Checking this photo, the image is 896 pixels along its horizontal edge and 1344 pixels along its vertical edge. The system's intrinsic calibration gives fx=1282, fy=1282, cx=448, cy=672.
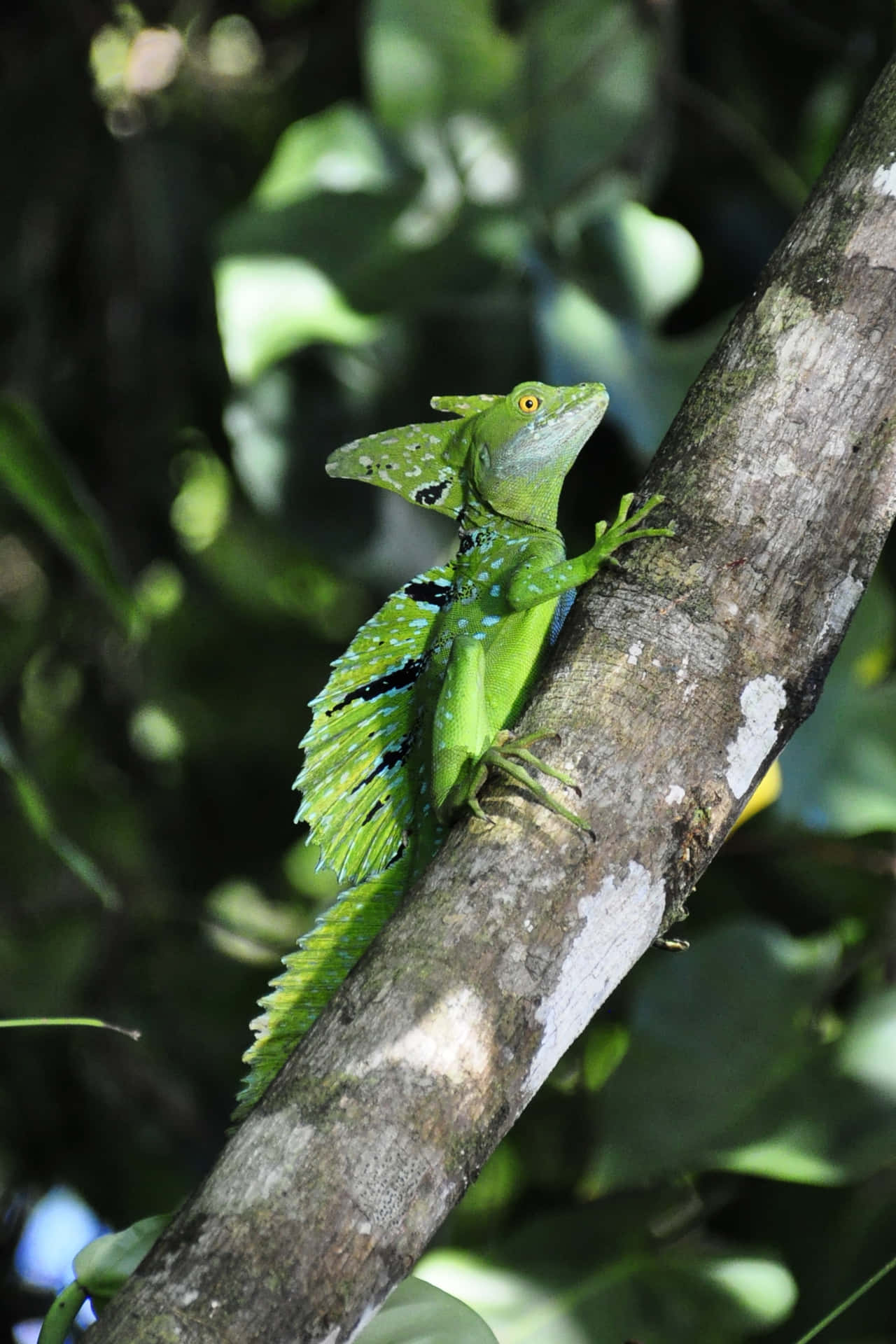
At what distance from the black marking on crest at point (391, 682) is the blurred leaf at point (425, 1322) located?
3.20ft

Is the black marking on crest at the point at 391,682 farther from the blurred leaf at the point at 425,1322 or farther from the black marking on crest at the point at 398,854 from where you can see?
the blurred leaf at the point at 425,1322

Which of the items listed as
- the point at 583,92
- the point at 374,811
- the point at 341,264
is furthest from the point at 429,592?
the point at 583,92

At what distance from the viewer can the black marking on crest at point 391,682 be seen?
85.0 inches

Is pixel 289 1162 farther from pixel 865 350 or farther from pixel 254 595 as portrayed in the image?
pixel 254 595

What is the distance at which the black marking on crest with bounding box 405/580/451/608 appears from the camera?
227cm

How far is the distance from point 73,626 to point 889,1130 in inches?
107

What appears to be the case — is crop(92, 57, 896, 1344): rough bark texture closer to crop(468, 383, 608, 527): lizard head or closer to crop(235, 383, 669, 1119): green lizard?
crop(235, 383, 669, 1119): green lizard

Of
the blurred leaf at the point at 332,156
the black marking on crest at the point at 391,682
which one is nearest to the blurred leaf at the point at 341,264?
the blurred leaf at the point at 332,156

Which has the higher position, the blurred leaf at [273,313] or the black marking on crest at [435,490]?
the blurred leaf at [273,313]

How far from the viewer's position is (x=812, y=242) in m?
1.51

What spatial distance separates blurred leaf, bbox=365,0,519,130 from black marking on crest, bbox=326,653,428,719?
1.53 meters

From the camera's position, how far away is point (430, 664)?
6.95 ft

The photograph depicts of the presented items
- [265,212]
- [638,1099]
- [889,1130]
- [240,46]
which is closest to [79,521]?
[265,212]

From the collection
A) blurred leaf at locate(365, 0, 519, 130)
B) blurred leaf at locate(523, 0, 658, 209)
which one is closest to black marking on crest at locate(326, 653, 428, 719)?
blurred leaf at locate(523, 0, 658, 209)
